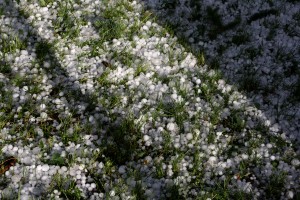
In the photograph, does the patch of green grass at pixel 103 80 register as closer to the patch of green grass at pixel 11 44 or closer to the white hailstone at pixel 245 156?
the patch of green grass at pixel 11 44

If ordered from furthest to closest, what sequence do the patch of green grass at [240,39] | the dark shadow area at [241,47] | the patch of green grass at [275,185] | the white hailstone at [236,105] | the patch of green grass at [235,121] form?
the patch of green grass at [240,39]
the dark shadow area at [241,47]
the white hailstone at [236,105]
the patch of green grass at [235,121]
the patch of green grass at [275,185]

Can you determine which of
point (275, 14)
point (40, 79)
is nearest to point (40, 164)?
point (40, 79)

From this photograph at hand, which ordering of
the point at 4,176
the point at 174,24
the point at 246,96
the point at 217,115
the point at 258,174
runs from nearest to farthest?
1. the point at 4,176
2. the point at 258,174
3. the point at 217,115
4. the point at 246,96
5. the point at 174,24

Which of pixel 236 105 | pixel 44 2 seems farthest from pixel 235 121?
pixel 44 2

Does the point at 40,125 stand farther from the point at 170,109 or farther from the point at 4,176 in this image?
the point at 170,109

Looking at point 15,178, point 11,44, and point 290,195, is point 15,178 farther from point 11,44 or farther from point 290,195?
point 290,195

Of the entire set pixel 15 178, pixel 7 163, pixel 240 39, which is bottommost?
pixel 15 178

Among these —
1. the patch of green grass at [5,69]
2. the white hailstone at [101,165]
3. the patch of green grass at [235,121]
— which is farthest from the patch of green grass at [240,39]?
the patch of green grass at [5,69]
